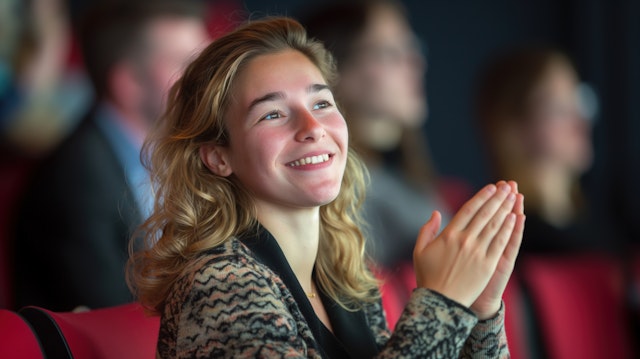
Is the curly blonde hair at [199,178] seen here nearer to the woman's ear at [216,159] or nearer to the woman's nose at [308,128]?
the woman's ear at [216,159]

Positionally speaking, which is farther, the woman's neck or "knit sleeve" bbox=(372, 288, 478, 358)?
the woman's neck

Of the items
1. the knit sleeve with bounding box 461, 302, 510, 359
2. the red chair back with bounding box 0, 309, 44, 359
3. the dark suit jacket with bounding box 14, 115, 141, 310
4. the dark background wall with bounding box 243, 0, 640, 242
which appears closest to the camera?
the red chair back with bounding box 0, 309, 44, 359

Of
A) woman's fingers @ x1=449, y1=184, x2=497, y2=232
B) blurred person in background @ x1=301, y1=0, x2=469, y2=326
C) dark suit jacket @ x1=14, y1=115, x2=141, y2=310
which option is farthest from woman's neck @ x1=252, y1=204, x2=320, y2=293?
blurred person in background @ x1=301, y1=0, x2=469, y2=326

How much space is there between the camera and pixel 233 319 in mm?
1177

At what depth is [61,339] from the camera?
4.40ft

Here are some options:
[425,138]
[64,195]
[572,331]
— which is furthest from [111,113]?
[425,138]

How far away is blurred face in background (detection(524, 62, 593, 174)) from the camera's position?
339cm

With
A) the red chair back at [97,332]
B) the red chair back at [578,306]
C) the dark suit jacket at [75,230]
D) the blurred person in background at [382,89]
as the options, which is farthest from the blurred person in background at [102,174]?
the red chair back at [578,306]

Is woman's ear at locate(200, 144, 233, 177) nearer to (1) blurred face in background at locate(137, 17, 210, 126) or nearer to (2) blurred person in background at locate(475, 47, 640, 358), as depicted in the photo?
(1) blurred face in background at locate(137, 17, 210, 126)

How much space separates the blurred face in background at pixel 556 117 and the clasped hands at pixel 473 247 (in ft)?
6.95

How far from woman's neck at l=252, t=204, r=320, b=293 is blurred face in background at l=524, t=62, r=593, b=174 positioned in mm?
2118

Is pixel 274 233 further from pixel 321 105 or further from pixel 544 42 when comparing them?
pixel 544 42

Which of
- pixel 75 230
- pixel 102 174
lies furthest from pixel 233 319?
pixel 102 174

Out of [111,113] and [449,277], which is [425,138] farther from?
[449,277]
